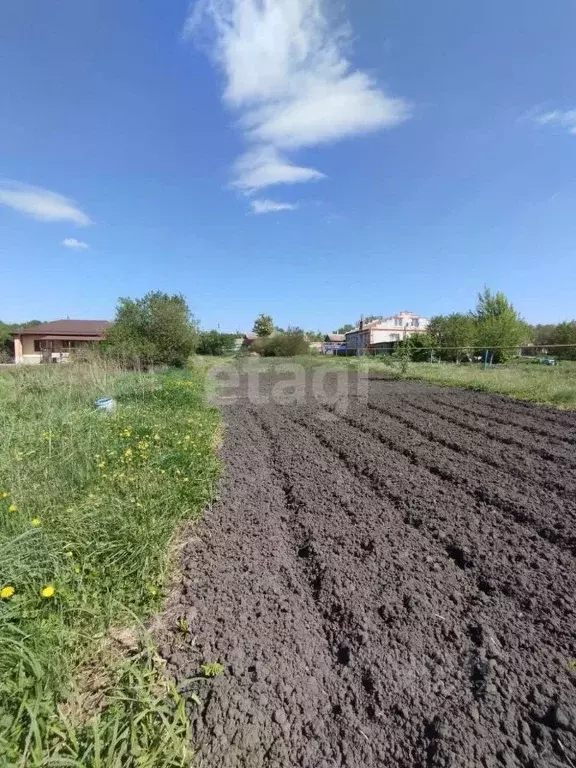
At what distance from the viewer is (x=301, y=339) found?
43125 millimetres

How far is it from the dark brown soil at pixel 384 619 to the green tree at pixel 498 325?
30.3 meters

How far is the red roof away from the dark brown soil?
94.7 ft

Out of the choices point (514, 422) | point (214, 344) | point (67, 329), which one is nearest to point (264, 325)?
point (214, 344)

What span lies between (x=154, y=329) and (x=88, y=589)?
17764 mm

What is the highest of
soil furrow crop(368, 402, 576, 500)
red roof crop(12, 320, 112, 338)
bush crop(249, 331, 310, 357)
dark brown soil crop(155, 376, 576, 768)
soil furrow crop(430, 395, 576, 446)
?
red roof crop(12, 320, 112, 338)

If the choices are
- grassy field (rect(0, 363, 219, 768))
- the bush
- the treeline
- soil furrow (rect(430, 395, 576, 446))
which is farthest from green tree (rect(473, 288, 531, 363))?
grassy field (rect(0, 363, 219, 768))

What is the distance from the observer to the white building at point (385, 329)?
6250 centimetres

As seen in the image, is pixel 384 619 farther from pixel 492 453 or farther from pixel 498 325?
pixel 498 325

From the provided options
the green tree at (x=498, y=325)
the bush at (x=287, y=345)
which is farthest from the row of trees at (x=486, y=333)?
the bush at (x=287, y=345)

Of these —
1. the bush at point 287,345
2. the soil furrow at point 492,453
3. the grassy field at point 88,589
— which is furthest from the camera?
the bush at point 287,345

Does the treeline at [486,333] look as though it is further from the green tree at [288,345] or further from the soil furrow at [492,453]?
the soil furrow at [492,453]

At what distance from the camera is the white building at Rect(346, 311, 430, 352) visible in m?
62.5

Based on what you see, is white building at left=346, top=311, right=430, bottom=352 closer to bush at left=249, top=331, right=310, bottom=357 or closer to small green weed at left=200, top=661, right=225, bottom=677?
bush at left=249, top=331, right=310, bottom=357

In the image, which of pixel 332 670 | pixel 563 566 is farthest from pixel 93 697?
pixel 563 566
